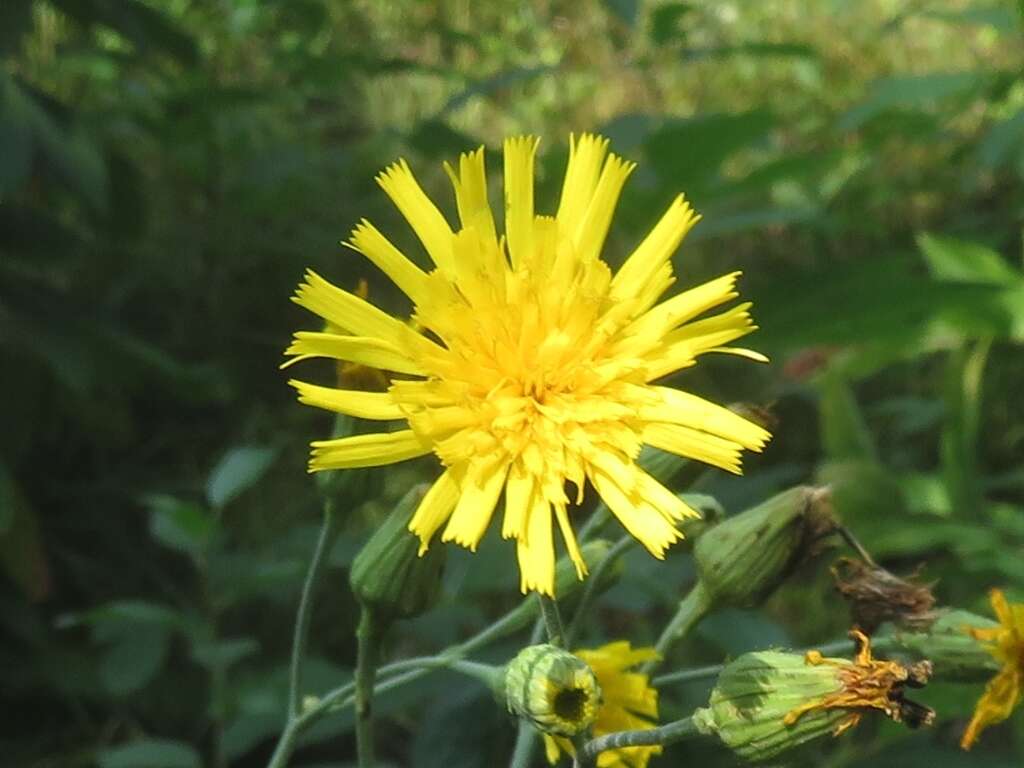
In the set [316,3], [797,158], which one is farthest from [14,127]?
[797,158]

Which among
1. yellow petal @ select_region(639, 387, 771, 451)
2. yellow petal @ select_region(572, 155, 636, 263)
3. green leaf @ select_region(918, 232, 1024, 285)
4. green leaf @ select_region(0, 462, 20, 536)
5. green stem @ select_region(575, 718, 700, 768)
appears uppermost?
green leaf @ select_region(918, 232, 1024, 285)

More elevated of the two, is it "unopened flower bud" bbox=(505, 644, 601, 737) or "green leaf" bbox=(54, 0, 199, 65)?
"green leaf" bbox=(54, 0, 199, 65)

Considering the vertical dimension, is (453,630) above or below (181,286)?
below

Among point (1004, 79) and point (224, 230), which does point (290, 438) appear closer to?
point (224, 230)

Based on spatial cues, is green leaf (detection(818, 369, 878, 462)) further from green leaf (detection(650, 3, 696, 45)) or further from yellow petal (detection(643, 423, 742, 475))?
yellow petal (detection(643, 423, 742, 475))

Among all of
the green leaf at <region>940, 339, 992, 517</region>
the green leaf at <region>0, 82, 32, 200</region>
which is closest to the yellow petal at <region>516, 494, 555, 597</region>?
the green leaf at <region>0, 82, 32, 200</region>

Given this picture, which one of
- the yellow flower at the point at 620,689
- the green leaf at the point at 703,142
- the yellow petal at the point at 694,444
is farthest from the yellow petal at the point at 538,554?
the green leaf at the point at 703,142

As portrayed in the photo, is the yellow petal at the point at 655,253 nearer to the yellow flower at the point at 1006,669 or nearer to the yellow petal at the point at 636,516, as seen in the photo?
the yellow petal at the point at 636,516
